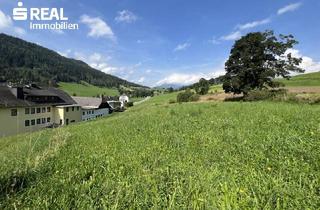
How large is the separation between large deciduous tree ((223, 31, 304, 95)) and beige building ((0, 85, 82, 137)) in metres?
30.2

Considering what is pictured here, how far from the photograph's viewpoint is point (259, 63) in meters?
37.7

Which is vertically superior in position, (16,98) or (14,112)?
(16,98)

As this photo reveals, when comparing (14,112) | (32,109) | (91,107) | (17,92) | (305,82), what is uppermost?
(305,82)

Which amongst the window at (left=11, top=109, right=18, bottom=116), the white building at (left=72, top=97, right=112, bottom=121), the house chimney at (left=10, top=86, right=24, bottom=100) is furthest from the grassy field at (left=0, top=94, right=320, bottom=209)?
the white building at (left=72, top=97, right=112, bottom=121)

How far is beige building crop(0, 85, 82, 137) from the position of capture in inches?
1438

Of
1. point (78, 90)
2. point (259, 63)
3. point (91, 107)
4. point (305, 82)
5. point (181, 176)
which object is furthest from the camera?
point (78, 90)

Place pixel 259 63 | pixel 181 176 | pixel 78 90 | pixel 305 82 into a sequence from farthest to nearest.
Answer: pixel 78 90 → pixel 305 82 → pixel 259 63 → pixel 181 176

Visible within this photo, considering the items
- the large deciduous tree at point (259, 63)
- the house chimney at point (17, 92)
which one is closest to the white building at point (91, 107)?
the house chimney at point (17, 92)

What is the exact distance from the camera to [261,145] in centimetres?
514

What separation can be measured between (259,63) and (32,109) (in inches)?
1642

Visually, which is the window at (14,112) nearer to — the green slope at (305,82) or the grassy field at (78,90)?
the green slope at (305,82)

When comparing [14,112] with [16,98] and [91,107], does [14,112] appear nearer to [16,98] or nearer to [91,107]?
[16,98]

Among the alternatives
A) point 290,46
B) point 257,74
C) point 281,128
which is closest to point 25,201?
point 281,128


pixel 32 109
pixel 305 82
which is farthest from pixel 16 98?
pixel 305 82
